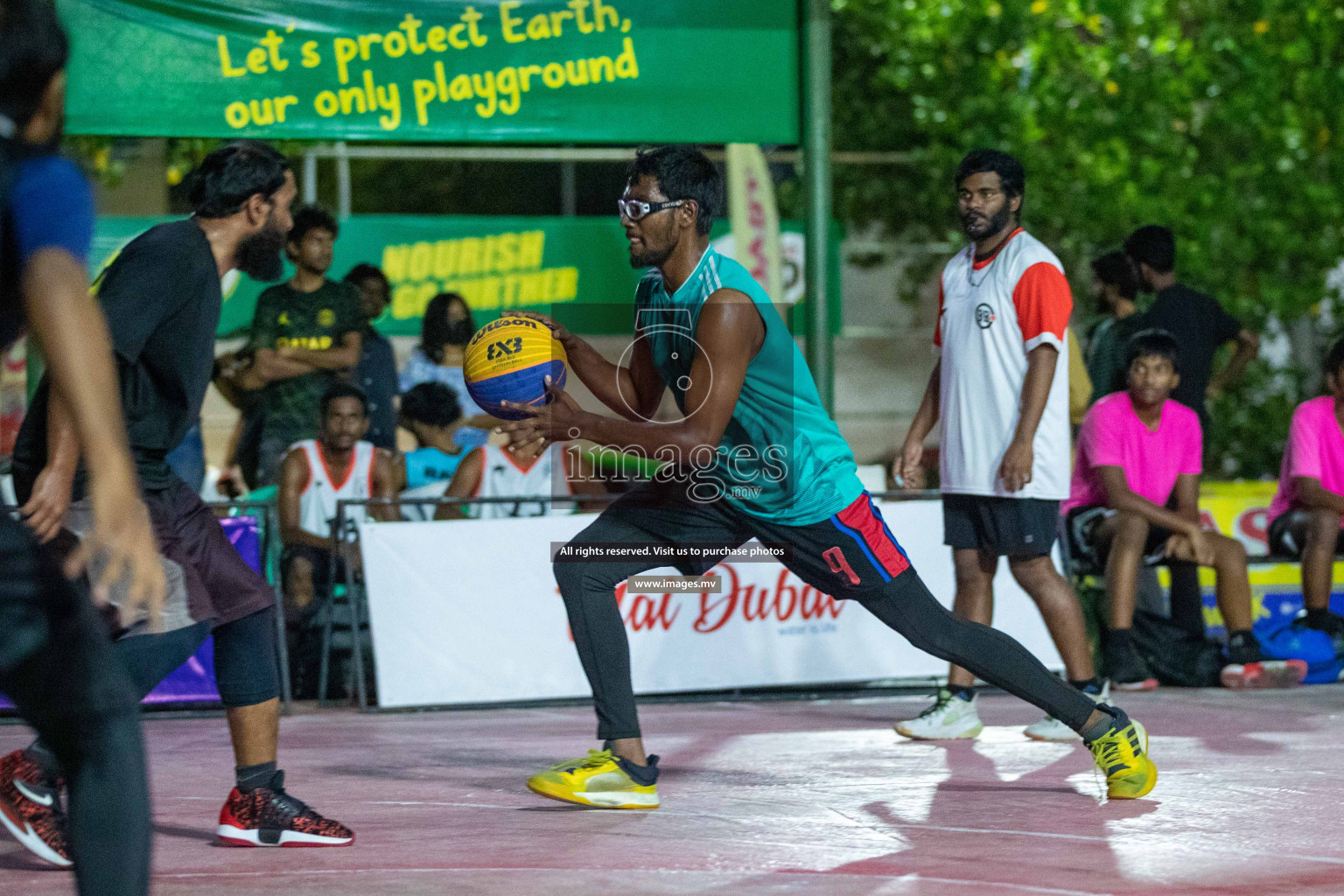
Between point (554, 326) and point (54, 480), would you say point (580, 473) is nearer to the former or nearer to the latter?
point (554, 326)

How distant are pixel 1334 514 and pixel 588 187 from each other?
11927mm

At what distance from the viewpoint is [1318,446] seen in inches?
357

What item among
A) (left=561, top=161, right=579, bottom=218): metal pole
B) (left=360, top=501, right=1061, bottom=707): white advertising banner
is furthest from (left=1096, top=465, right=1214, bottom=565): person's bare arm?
(left=561, top=161, right=579, bottom=218): metal pole

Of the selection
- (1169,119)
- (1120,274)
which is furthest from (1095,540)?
(1169,119)

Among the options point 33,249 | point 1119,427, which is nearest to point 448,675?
point 1119,427

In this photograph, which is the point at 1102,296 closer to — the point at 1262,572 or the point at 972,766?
the point at 1262,572

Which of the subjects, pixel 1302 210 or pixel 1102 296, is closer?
pixel 1102 296

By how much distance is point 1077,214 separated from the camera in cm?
1630

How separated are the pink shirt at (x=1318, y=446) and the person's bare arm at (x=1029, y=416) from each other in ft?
10.5

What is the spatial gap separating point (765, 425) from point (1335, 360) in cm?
546

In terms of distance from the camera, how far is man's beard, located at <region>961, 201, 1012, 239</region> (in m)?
6.60

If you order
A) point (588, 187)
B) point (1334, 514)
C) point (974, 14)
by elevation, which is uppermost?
point (974, 14)

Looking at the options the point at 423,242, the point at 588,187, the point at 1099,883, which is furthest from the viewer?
the point at 588,187

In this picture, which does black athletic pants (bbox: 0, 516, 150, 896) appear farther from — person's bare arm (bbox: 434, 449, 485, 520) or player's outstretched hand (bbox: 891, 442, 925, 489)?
person's bare arm (bbox: 434, 449, 485, 520)
